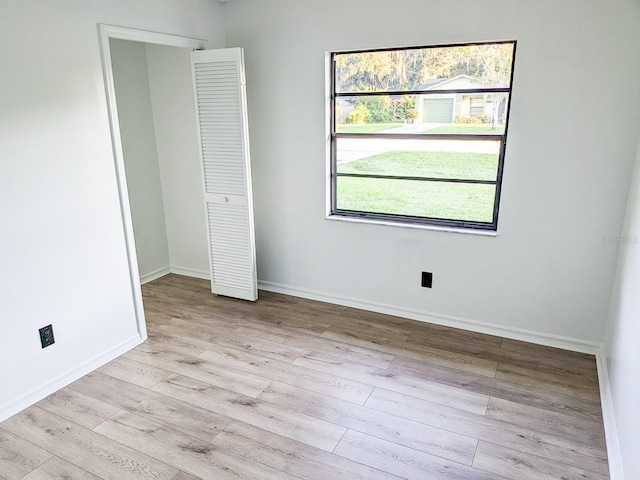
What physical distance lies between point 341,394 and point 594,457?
4.13ft

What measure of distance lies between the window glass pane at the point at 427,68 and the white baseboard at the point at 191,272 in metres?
2.20

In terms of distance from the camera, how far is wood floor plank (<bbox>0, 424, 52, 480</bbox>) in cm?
204

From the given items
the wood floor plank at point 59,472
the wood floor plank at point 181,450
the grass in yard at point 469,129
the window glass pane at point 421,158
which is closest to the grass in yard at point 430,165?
the window glass pane at point 421,158

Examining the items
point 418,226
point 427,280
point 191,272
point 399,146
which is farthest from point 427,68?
point 191,272

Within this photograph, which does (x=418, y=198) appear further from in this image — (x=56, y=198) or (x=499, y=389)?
(x=56, y=198)

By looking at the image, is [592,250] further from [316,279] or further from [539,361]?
[316,279]

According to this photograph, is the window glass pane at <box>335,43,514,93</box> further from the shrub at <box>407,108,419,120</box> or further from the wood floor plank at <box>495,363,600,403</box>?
the wood floor plank at <box>495,363,600,403</box>

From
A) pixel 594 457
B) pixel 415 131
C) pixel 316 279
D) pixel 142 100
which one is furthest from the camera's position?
pixel 142 100

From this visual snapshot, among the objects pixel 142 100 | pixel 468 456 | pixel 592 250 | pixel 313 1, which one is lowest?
pixel 468 456

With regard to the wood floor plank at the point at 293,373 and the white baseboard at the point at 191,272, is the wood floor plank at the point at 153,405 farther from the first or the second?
the white baseboard at the point at 191,272

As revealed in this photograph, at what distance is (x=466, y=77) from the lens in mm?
2967

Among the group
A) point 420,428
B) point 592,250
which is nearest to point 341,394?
point 420,428

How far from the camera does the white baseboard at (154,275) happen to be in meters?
4.32

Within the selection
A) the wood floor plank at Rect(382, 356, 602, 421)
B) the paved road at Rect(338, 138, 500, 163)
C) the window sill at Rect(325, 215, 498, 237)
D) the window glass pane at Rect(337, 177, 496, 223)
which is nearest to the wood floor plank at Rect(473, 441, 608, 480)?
the wood floor plank at Rect(382, 356, 602, 421)
